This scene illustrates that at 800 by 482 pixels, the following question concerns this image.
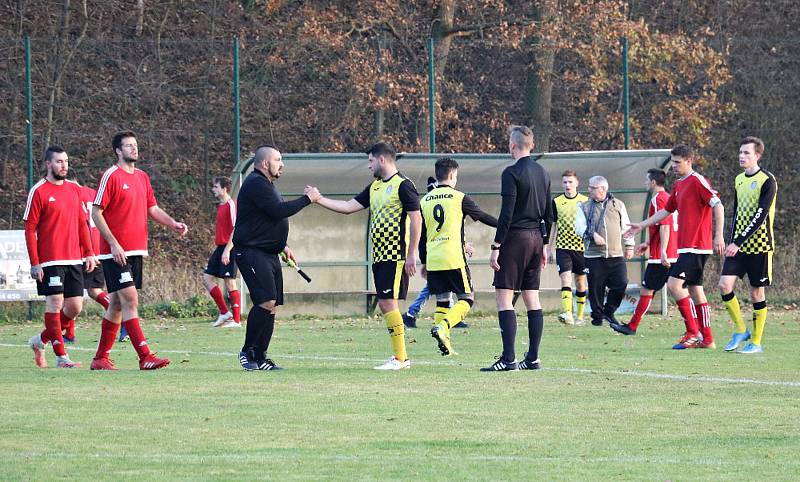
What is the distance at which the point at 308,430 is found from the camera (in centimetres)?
792

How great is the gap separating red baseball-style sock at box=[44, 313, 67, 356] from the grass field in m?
0.44

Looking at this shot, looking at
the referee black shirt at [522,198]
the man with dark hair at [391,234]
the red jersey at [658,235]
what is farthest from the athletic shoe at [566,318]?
the referee black shirt at [522,198]

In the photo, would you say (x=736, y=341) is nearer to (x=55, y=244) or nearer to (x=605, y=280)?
(x=605, y=280)

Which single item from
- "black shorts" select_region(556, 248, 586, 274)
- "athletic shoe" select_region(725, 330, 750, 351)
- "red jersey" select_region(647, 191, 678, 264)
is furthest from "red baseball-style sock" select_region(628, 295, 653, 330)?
"athletic shoe" select_region(725, 330, 750, 351)

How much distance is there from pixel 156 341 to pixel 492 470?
975 centimetres

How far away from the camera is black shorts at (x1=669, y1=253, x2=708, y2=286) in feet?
46.7

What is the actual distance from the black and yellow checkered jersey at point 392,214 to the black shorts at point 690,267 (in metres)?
3.75

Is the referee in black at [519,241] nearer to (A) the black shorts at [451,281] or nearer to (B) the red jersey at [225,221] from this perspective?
(A) the black shorts at [451,281]

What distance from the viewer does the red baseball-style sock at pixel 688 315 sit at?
14523mm

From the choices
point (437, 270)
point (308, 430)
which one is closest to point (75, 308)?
point (437, 270)

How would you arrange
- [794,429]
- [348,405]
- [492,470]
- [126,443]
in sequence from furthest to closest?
[348,405]
[794,429]
[126,443]
[492,470]

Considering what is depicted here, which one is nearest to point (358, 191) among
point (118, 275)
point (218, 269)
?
point (218, 269)

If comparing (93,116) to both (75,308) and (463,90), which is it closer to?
(463,90)

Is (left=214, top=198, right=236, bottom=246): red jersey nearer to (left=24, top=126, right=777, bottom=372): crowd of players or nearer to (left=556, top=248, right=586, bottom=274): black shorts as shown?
(left=556, top=248, right=586, bottom=274): black shorts
